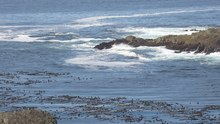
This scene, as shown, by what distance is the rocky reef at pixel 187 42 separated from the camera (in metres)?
63.1

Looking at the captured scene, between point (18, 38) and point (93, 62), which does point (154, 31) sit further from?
point (93, 62)

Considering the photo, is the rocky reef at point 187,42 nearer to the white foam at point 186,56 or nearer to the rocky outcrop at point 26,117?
the white foam at point 186,56

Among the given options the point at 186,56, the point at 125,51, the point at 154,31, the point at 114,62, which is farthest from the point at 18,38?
the point at 186,56

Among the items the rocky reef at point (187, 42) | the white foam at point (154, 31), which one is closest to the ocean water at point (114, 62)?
the white foam at point (154, 31)

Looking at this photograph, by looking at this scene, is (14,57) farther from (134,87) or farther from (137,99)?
(137,99)

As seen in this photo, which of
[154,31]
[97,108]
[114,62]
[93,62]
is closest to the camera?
[97,108]

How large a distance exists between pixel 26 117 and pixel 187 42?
126 feet

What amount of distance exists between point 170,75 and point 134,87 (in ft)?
19.9

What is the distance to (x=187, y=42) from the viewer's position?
6606cm

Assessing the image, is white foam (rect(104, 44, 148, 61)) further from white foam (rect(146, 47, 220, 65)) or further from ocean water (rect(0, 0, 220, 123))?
white foam (rect(146, 47, 220, 65))

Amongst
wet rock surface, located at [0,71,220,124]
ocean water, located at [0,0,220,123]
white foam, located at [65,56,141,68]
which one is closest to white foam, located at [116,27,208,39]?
ocean water, located at [0,0,220,123]

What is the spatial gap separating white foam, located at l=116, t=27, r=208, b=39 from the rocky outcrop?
47691mm

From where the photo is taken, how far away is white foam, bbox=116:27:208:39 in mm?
79050

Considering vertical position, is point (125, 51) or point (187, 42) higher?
point (187, 42)
